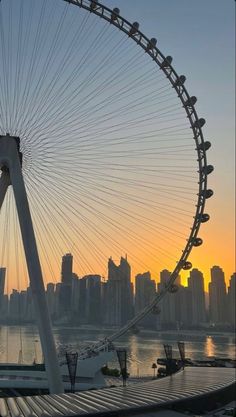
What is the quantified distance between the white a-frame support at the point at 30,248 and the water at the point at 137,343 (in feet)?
82.1

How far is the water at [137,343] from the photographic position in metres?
50.6

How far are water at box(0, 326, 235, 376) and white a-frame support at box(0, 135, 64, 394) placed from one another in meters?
25.0

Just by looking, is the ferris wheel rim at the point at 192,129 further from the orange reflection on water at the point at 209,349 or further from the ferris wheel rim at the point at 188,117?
the orange reflection on water at the point at 209,349

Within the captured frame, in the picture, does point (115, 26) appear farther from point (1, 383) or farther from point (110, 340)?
point (1, 383)

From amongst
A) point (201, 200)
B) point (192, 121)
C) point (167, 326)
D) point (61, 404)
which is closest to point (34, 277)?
point (61, 404)

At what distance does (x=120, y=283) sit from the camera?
163 ft

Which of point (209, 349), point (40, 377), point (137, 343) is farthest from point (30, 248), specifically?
point (137, 343)

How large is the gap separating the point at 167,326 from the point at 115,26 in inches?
3249

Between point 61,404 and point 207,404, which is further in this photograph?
point 207,404

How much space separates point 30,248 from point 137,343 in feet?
225

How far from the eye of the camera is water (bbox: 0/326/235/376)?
50572mm

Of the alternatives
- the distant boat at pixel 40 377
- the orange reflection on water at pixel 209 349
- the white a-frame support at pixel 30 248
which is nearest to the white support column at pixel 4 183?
the white a-frame support at pixel 30 248

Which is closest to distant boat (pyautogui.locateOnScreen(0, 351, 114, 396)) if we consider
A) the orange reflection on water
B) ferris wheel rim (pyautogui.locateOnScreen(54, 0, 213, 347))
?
ferris wheel rim (pyautogui.locateOnScreen(54, 0, 213, 347))

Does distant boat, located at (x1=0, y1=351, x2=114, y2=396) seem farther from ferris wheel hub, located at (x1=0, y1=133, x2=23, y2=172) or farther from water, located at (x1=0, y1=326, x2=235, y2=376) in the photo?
water, located at (x1=0, y1=326, x2=235, y2=376)
